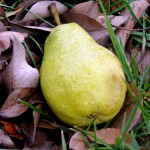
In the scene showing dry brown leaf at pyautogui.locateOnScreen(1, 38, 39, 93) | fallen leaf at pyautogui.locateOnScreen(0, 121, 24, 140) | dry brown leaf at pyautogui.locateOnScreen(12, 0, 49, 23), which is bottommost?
fallen leaf at pyautogui.locateOnScreen(0, 121, 24, 140)

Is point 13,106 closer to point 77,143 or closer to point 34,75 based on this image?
point 34,75

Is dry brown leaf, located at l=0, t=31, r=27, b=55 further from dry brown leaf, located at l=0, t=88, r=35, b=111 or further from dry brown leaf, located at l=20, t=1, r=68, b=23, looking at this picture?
dry brown leaf, located at l=0, t=88, r=35, b=111

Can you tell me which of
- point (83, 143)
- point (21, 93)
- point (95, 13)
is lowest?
point (83, 143)

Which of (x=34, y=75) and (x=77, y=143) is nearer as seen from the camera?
(x=77, y=143)

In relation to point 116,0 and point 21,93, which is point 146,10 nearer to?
point 116,0

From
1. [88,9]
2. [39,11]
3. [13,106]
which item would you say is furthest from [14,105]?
[88,9]

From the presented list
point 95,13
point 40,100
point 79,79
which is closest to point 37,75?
point 40,100

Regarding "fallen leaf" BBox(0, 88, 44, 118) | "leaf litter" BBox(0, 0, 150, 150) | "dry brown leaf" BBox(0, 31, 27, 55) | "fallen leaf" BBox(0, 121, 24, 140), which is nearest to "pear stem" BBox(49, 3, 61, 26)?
"leaf litter" BBox(0, 0, 150, 150)
